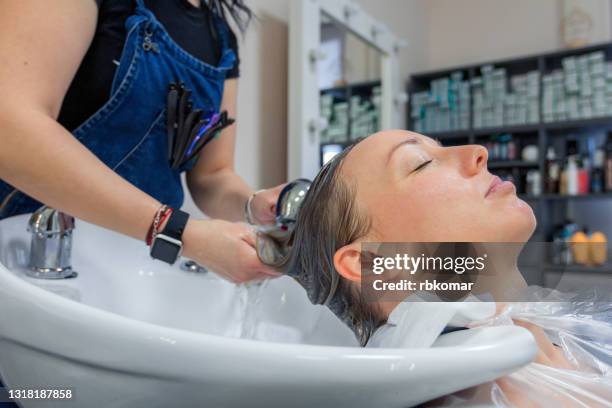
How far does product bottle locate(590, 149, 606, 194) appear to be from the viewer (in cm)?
287

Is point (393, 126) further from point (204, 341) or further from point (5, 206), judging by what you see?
point (204, 341)

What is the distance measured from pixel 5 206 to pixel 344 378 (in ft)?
2.69

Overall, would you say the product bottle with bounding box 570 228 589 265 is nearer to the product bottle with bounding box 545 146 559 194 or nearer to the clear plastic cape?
the clear plastic cape

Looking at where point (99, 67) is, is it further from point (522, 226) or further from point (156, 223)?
point (522, 226)

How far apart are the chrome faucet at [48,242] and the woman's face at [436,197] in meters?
0.51

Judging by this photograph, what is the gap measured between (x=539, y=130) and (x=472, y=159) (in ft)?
8.32

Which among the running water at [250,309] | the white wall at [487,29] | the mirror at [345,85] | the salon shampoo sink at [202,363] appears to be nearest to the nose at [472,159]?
the salon shampoo sink at [202,363]

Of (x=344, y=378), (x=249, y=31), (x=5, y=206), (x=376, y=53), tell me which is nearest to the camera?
(x=344, y=378)

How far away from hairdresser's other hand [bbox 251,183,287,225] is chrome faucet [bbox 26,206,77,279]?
0.34 metres

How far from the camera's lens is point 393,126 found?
2.74 meters

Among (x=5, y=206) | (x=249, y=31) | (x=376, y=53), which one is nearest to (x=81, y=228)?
(x=5, y=206)

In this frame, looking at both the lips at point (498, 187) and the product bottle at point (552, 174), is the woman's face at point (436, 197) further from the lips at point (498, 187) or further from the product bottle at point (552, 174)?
the product bottle at point (552, 174)

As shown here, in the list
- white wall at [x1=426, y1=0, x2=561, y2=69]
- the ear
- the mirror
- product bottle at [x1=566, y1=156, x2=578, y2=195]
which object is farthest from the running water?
white wall at [x1=426, y1=0, x2=561, y2=69]

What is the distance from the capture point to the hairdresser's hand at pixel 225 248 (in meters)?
0.78
